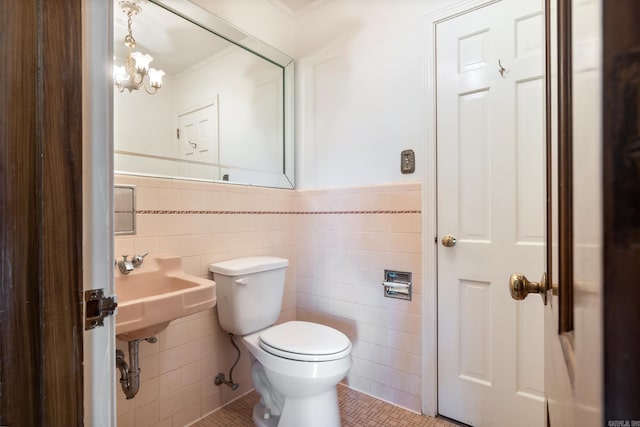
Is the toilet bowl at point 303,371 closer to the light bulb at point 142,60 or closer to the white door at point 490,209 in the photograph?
the white door at point 490,209

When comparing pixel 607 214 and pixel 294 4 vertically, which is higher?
pixel 294 4

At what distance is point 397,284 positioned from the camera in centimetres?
167

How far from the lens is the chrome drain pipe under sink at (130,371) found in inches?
47.5

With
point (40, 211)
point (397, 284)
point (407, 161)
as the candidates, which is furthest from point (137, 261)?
point (407, 161)

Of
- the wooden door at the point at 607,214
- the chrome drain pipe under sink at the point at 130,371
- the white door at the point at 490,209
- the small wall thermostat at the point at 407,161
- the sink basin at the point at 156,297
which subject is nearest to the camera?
the wooden door at the point at 607,214

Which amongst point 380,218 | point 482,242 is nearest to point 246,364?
point 380,218

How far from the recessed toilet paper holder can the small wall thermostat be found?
0.55 metres

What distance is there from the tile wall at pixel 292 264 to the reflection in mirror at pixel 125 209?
0.03 metres

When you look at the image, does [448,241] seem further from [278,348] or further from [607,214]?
[607,214]

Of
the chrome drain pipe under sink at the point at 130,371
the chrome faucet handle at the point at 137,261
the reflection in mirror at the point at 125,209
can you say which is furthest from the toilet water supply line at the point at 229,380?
the reflection in mirror at the point at 125,209

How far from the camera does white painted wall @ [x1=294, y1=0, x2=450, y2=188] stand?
1633 millimetres

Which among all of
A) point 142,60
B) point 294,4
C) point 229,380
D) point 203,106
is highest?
point 294,4

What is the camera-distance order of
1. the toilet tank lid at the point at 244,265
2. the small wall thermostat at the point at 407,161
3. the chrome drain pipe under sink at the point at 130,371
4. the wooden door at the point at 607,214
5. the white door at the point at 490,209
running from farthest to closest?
the small wall thermostat at the point at 407,161 < the toilet tank lid at the point at 244,265 < the white door at the point at 490,209 < the chrome drain pipe under sink at the point at 130,371 < the wooden door at the point at 607,214

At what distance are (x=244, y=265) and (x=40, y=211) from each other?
1.17 metres
